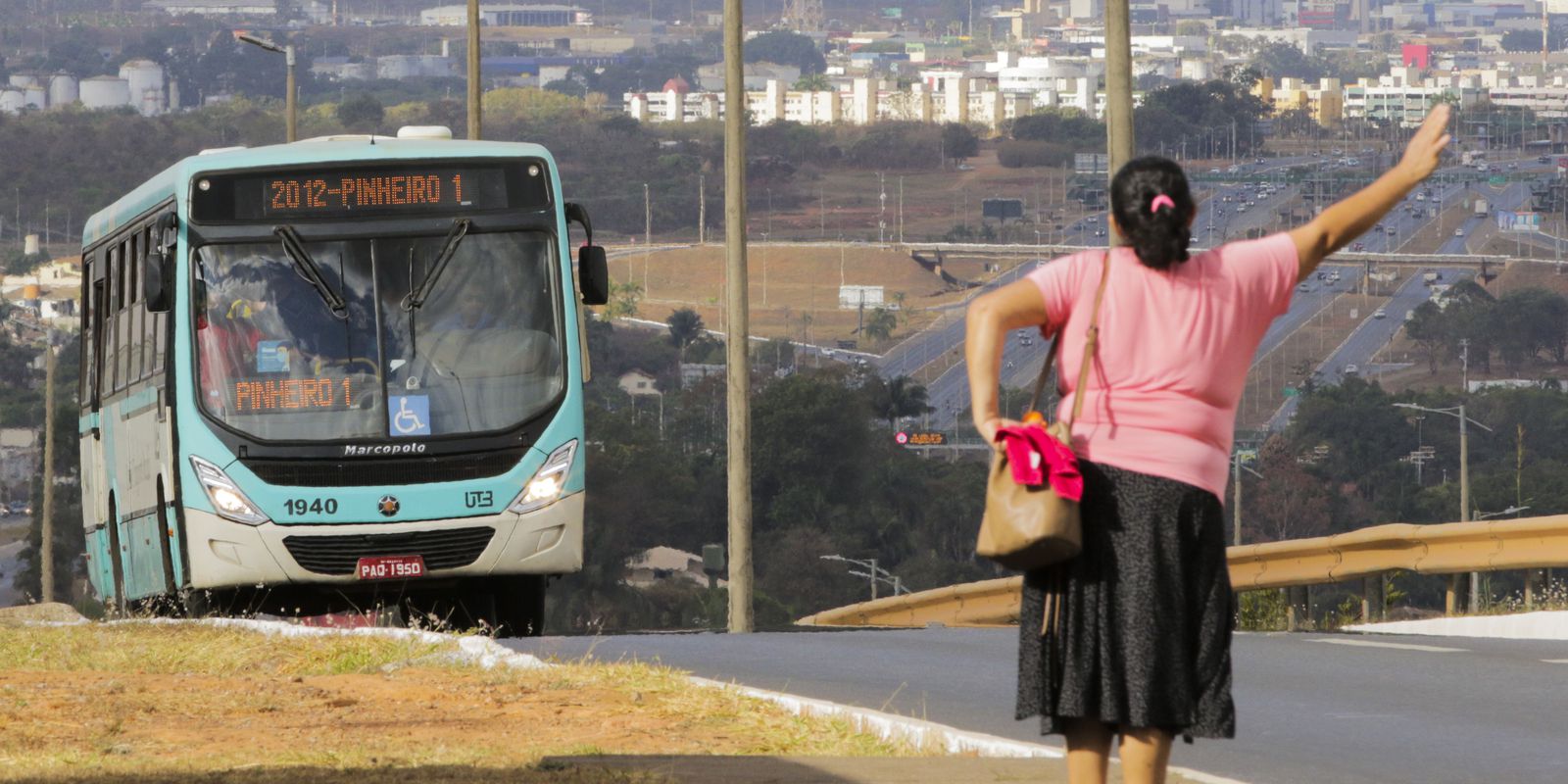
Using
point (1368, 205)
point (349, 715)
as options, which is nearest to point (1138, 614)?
point (1368, 205)

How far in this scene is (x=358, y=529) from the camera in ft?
49.0

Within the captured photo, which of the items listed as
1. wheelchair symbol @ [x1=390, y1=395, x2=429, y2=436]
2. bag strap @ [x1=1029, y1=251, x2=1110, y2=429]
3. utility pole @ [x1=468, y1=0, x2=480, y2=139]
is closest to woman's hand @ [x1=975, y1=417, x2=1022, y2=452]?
bag strap @ [x1=1029, y1=251, x2=1110, y2=429]

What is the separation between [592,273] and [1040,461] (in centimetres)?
940

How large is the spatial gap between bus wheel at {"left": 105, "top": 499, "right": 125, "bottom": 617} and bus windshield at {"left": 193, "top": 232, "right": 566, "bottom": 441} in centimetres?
363

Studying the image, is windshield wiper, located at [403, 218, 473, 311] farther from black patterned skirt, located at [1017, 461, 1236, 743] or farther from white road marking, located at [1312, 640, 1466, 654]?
black patterned skirt, located at [1017, 461, 1236, 743]

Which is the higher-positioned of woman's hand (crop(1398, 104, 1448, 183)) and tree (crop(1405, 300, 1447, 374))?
woman's hand (crop(1398, 104, 1448, 183))

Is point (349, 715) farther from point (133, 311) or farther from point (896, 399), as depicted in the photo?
point (896, 399)

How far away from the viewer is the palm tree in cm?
13512

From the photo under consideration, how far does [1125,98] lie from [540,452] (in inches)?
203

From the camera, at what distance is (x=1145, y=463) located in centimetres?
601

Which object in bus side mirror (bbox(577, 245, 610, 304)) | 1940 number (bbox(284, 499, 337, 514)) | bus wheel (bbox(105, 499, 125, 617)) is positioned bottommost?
bus wheel (bbox(105, 499, 125, 617))

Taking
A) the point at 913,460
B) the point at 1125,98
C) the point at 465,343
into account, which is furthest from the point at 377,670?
the point at 913,460

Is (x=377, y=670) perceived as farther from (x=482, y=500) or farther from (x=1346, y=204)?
(x=1346, y=204)

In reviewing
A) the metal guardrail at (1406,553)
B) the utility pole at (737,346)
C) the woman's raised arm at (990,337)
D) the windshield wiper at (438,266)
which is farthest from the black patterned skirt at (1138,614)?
the utility pole at (737,346)
